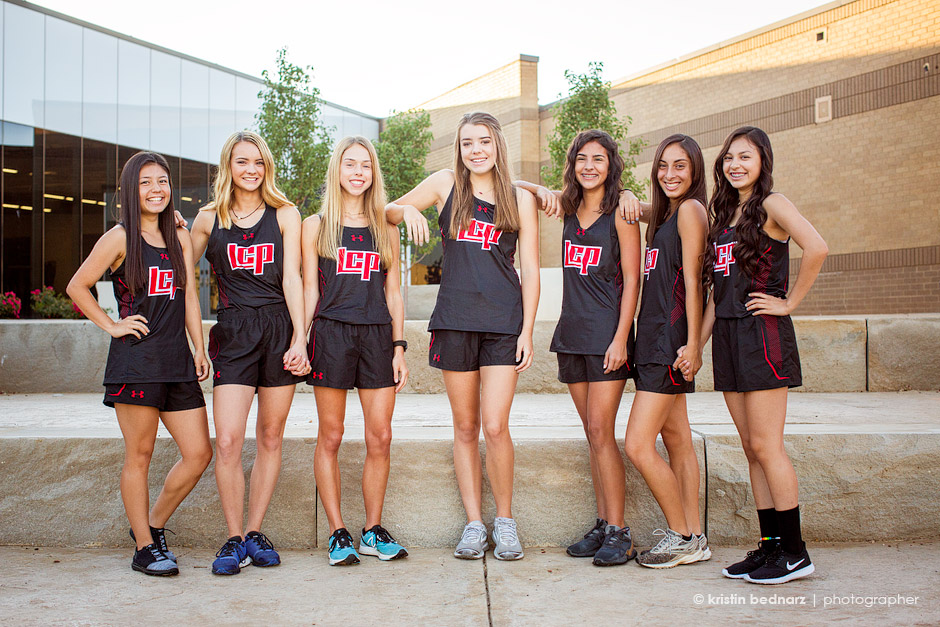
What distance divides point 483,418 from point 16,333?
5.65 metres

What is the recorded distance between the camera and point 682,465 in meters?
3.57

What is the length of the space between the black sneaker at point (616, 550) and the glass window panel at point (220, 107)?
18950 millimetres

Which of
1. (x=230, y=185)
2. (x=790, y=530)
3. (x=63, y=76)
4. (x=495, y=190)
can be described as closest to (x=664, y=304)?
(x=495, y=190)

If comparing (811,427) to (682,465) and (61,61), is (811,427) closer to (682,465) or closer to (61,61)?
(682,465)

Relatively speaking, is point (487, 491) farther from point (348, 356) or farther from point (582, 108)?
point (582, 108)

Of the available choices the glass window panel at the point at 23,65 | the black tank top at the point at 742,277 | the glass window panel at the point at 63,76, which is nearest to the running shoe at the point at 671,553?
the black tank top at the point at 742,277

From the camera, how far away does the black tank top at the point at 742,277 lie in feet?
10.5

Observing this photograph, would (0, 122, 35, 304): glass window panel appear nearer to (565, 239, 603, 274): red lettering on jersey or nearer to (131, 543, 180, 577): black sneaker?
(131, 543, 180, 577): black sneaker

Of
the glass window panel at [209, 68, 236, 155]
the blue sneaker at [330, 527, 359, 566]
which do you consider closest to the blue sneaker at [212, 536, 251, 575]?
the blue sneaker at [330, 527, 359, 566]

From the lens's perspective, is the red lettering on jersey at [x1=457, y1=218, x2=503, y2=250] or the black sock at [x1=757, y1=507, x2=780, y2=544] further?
the red lettering on jersey at [x1=457, y1=218, x2=503, y2=250]

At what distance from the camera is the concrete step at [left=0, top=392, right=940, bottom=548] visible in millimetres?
3754

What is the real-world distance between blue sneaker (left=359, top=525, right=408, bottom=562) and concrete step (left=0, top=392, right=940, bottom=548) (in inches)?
10.6

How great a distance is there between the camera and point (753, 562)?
319 cm

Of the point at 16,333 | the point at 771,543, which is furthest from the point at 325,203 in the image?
the point at 16,333
